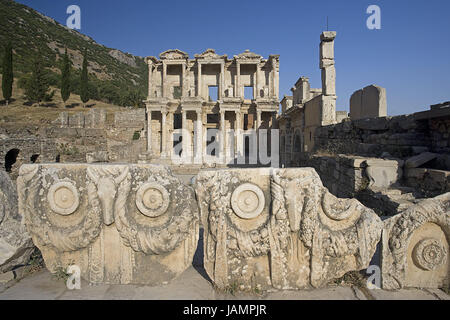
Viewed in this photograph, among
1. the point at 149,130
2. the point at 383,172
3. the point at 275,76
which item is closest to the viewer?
the point at 383,172

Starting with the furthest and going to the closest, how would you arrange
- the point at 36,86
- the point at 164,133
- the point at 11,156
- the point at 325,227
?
the point at 36,86 → the point at 164,133 → the point at 11,156 → the point at 325,227

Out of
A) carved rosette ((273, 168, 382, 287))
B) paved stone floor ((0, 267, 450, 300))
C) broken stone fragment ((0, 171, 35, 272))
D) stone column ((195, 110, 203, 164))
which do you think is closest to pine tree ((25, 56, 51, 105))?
stone column ((195, 110, 203, 164))

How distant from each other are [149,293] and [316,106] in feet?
38.6

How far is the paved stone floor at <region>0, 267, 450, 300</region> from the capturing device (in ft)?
8.54

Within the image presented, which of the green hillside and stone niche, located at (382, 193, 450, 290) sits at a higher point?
the green hillside

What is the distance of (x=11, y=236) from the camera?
292 centimetres

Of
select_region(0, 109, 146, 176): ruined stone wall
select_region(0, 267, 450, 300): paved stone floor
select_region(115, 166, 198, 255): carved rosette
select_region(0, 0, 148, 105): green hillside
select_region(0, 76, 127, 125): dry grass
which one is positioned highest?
select_region(0, 0, 148, 105): green hillside

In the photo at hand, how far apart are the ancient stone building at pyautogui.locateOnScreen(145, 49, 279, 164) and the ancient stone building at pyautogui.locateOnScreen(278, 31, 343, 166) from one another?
15.0ft

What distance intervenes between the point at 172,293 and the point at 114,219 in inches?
38.0

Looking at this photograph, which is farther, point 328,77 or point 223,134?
point 223,134

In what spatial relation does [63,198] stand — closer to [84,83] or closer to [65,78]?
[65,78]

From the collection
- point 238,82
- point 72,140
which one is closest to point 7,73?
→ point 72,140

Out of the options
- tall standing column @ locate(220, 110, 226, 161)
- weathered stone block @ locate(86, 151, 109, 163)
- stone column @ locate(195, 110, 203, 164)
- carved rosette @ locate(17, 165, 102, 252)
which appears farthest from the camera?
tall standing column @ locate(220, 110, 226, 161)

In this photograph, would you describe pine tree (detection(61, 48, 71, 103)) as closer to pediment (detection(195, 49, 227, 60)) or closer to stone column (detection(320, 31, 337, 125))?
pediment (detection(195, 49, 227, 60))
